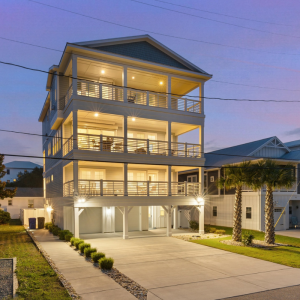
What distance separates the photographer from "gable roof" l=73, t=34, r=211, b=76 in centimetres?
1952

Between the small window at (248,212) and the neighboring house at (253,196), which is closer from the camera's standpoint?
the neighboring house at (253,196)

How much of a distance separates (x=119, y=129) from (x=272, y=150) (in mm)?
14530

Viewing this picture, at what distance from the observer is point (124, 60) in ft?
65.2

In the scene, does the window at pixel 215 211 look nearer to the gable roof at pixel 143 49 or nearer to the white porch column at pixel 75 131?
the gable roof at pixel 143 49

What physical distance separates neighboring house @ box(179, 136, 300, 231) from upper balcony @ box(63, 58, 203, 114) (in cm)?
513

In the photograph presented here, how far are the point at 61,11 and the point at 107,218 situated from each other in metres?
14.4

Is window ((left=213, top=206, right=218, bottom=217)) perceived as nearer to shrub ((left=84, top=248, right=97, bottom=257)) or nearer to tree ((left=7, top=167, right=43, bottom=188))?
shrub ((left=84, top=248, right=97, bottom=257))

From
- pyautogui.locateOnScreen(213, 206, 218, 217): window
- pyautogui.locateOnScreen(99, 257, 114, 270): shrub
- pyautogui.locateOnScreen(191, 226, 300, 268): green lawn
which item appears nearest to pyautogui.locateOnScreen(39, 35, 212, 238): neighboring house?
pyautogui.locateOnScreen(191, 226, 300, 268): green lawn

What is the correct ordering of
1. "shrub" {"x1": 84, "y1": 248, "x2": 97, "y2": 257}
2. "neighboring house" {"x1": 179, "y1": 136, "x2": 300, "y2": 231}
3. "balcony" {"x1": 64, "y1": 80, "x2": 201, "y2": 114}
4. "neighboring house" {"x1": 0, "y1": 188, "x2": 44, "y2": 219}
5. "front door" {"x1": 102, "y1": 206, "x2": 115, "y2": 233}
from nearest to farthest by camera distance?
"shrub" {"x1": 84, "y1": 248, "x2": 97, "y2": 257}, "balcony" {"x1": 64, "y1": 80, "x2": 201, "y2": 114}, "front door" {"x1": 102, "y1": 206, "x2": 115, "y2": 233}, "neighboring house" {"x1": 179, "y1": 136, "x2": 300, "y2": 231}, "neighboring house" {"x1": 0, "y1": 188, "x2": 44, "y2": 219}

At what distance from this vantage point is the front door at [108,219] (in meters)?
21.9

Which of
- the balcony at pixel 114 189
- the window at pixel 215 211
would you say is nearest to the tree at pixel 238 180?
the balcony at pixel 114 189

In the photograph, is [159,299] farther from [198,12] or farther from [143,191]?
[143,191]

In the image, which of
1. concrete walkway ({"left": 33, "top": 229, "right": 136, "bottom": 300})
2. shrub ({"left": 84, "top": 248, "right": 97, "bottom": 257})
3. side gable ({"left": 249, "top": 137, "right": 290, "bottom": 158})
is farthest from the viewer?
side gable ({"left": 249, "top": 137, "right": 290, "bottom": 158})

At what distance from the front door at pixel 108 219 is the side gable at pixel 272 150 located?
1305cm
